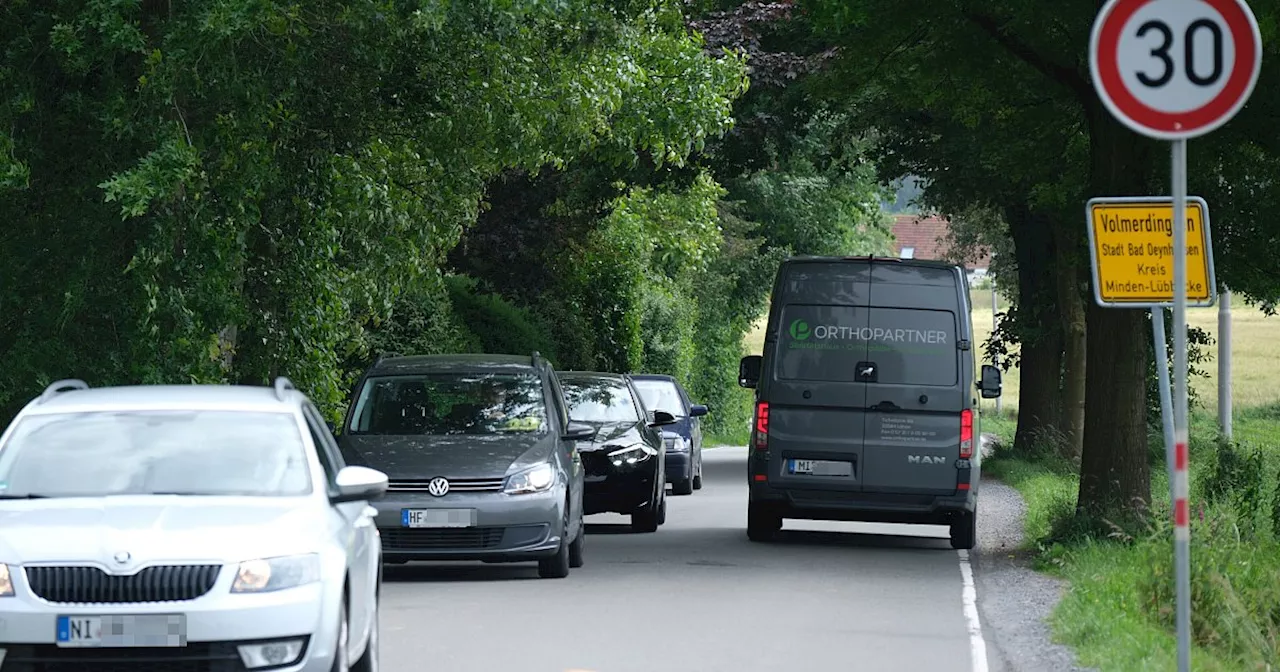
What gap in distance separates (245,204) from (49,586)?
7752 millimetres

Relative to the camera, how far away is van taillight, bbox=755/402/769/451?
18.7m

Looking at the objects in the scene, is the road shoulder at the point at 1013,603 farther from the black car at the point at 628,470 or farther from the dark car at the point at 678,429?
the dark car at the point at 678,429

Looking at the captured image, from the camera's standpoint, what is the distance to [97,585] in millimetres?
8047

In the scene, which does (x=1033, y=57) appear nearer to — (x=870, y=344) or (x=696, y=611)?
(x=870, y=344)

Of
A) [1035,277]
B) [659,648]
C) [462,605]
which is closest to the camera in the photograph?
[659,648]

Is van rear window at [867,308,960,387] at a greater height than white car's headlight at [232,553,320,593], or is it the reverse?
van rear window at [867,308,960,387]

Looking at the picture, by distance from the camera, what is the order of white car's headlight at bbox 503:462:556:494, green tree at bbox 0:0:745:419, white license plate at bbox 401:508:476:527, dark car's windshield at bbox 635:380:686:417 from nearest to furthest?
green tree at bbox 0:0:745:419, white license plate at bbox 401:508:476:527, white car's headlight at bbox 503:462:556:494, dark car's windshield at bbox 635:380:686:417

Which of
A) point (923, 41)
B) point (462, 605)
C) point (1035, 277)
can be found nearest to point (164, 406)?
point (462, 605)

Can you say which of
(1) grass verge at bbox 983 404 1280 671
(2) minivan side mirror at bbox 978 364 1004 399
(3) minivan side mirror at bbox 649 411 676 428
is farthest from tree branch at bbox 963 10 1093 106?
(3) minivan side mirror at bbox 649 411 676 428

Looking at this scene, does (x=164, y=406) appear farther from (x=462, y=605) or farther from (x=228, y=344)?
(x=228, y=344)

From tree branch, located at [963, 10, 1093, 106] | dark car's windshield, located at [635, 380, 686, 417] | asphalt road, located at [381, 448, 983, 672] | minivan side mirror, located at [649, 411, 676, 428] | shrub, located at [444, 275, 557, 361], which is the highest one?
tree branch, located at [963, 10, 1093, 106]

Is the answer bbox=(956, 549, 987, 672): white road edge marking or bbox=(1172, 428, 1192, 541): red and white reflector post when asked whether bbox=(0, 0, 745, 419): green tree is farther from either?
bbox=(1172, 428, 1192, 541): red and white reflector post

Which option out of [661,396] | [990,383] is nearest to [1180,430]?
[990,383]

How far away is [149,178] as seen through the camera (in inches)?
538
